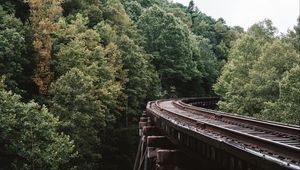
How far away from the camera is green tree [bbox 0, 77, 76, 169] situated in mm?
23250

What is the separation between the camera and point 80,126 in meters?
29.3

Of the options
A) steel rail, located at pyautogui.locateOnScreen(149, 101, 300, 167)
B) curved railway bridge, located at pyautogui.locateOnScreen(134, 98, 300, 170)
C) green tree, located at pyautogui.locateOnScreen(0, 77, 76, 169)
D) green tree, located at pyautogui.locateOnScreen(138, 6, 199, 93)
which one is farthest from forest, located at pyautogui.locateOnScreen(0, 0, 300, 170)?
steel rail, located at pyautogui.locateOnScreen(149, 101, 300, 167)

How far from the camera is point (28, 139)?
23.6 meters

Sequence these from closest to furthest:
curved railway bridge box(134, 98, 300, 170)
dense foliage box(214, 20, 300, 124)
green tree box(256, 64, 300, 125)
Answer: curved railway bridge box(134, 98, 300, 170), green tree box(256, 64, 300, 125), dense foliage box(214, 20, 300, 124)

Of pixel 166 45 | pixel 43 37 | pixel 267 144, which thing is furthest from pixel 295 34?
pixel 267 144

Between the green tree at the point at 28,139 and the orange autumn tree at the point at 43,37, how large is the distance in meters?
9.03

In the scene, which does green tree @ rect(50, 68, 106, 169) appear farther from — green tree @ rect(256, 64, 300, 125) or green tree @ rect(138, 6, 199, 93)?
green tree @ rect(138, 6, 199, 93)

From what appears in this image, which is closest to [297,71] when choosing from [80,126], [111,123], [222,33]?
[80,126]

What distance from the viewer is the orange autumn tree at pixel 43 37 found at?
33.9m

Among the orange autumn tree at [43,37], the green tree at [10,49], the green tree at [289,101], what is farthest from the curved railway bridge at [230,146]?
the orange autumn tree at [43,37]

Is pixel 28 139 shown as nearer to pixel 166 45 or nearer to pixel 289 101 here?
pixel 289 101

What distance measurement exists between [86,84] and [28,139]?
7.61 meters

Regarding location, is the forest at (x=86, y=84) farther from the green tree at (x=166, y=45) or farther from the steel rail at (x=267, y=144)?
the steel rail at (x=267, y=144)

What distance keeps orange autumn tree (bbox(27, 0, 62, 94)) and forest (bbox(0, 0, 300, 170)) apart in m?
0.08
